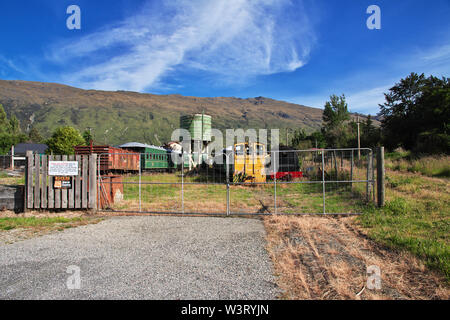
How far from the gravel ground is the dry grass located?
34 cm

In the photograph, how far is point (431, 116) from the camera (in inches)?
1147

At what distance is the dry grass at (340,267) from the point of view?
12.0ft

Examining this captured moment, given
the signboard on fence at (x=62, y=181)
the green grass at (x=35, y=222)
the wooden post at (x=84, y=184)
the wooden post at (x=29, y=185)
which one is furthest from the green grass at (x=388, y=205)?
the wooden post at (x=29, y=185)

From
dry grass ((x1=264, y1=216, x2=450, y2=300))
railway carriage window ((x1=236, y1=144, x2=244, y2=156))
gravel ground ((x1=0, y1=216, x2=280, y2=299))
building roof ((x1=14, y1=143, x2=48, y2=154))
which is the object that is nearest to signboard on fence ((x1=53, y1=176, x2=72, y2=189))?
gravel ground ((x1=0, y1=216, x2=280, y2=299))

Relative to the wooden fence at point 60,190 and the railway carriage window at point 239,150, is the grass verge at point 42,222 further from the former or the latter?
the railway carriage window at point 239,150

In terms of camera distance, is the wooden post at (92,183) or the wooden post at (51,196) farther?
the wooden post at (92,183)

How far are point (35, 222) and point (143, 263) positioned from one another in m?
5.14

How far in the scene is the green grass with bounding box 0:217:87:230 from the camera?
7.54 metres

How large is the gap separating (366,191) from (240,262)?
22.0 feet

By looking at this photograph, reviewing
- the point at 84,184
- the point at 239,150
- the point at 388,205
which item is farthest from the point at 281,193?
the point at 84,184

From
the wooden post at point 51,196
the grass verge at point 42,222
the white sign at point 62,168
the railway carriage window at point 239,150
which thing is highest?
the railway carriage window at point 239,150

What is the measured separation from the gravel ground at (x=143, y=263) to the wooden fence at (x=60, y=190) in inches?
78.5
